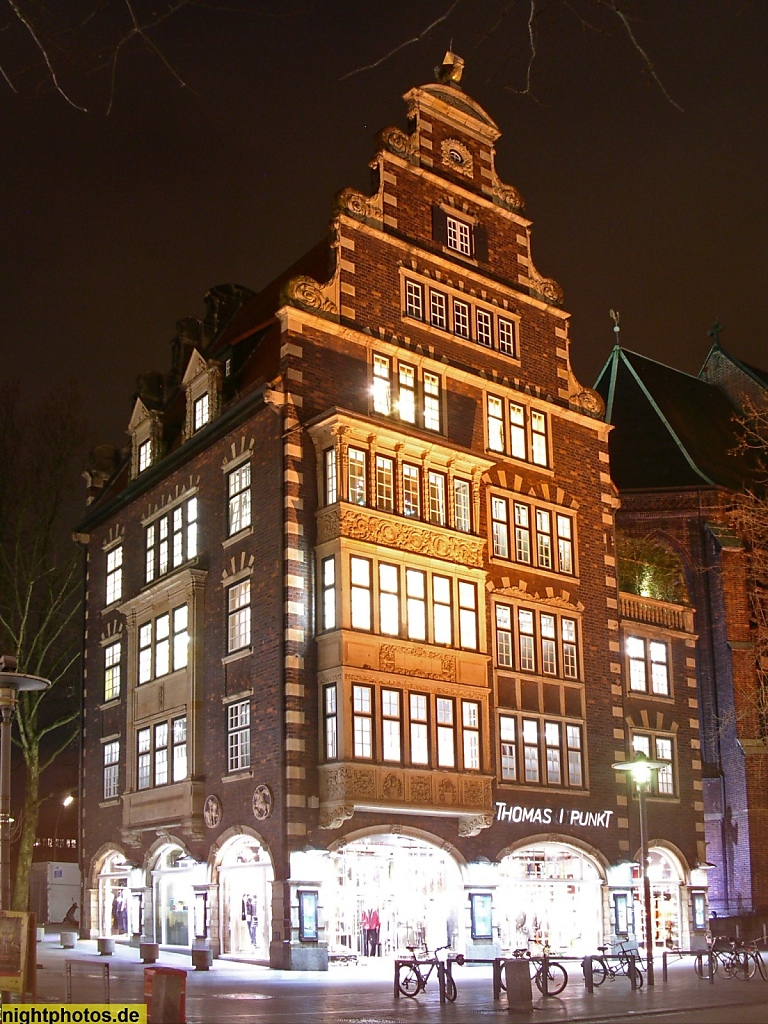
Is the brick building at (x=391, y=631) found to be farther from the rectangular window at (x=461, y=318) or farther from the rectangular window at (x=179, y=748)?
the rectangular window at (x=179, y=748)

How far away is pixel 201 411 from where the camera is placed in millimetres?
39719

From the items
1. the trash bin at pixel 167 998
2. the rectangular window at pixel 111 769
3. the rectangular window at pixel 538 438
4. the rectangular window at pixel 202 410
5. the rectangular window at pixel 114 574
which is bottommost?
the trash bin at pixel 167 998

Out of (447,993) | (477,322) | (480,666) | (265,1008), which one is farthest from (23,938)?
(477,322)

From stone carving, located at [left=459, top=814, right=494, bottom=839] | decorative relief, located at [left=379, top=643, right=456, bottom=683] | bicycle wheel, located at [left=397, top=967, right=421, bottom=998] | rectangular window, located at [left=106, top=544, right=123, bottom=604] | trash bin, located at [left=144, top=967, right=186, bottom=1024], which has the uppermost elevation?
rectangular window, located at [left=106, top=544, right=123, bottom=604]

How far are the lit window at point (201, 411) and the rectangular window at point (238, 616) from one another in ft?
19.4

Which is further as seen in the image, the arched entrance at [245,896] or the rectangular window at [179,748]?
the rectangular window at [179,748]

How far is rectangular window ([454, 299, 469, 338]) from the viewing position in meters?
39.5

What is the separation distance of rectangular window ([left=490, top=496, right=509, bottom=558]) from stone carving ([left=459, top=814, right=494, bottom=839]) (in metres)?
7.45

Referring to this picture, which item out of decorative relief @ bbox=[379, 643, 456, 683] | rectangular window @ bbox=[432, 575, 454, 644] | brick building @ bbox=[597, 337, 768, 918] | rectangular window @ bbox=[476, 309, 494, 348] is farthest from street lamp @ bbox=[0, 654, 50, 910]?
brick building @ bbox=[597, 337, 768, 918]

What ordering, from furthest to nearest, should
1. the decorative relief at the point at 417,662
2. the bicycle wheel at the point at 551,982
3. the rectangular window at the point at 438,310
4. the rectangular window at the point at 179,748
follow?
the rectangular window at the point at 438,310 → the rectangular window at the point at 179,748 → the decorative relief at the point at 417,662 → the bicycle wheel at the point at 551,982

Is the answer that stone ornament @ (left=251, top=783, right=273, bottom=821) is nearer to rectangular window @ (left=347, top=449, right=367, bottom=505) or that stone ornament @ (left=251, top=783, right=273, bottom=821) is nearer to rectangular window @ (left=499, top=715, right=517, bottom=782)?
rectangular window @ (left=499, top=715, right=517, bottom=782)

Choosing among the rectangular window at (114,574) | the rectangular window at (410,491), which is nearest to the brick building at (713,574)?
the rectangular window at (410,491)

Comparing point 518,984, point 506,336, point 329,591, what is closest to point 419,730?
point 329,591

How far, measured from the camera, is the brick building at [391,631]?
3341 centimetres
